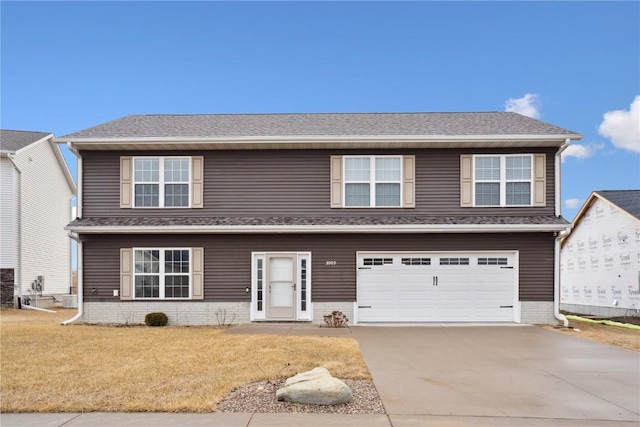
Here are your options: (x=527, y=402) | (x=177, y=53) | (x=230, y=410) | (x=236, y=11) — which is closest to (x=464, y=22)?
(x=236, y=11)

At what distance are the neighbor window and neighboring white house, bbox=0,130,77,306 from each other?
18882 mm

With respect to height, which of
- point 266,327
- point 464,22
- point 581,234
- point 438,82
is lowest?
point 266,327

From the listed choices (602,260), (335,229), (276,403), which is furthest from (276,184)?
(602,260)

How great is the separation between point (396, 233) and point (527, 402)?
308 inches

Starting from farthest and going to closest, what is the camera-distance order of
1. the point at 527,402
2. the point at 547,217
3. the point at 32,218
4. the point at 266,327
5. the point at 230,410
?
1. the point at 32,218
2. the point at 547,217
3. the point at 266,327
4. the point at 527,402
5. the point at 230,410

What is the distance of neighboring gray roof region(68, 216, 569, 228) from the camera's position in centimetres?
1320

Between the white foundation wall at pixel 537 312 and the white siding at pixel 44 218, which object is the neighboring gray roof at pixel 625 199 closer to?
the white foundation wall at pixel 537 312

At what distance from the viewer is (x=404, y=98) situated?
22672 millimetres

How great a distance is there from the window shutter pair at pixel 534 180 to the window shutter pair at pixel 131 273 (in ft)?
26.7

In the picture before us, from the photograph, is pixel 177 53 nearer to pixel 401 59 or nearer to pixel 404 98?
pixel 401 59

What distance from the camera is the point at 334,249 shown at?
44.8 feet

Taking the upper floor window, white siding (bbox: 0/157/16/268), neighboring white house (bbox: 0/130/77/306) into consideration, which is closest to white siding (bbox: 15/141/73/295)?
neighboring white house (bbox: 0/130/77/306)

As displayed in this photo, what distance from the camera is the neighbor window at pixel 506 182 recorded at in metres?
13.7

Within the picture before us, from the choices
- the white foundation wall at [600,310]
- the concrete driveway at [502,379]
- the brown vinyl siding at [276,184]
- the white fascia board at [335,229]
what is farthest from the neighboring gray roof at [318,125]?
the white foundation wall at [600,310]
